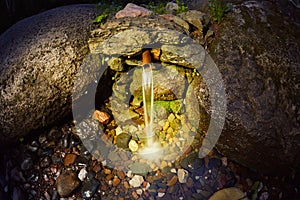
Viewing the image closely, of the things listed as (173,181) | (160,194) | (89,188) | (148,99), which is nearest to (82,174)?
(89,188)

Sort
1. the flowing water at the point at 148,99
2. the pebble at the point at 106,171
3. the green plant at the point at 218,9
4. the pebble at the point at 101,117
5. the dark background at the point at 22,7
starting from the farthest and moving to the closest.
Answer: the dark background at the point at 22,7, the pebble at the point at 101,117, the flowing water at the point at 148,99, the pebble at the point at 106,171, the green plant at the point at 218,9

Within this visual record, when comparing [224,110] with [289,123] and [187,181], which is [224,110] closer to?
[289,123]

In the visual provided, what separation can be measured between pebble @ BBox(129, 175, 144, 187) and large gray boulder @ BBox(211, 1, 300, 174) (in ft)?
3.27

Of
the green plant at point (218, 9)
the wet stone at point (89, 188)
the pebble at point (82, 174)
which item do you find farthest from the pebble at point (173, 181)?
the green plant at point (218, 9)

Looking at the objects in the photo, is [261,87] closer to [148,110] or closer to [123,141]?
[148,110]

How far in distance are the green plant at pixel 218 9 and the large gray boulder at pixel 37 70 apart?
139cm

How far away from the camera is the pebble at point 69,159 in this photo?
10.7 feet

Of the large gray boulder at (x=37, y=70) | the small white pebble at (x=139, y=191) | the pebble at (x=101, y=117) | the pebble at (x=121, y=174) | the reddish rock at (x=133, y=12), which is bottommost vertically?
the small white pebble at (x=139, y=191)

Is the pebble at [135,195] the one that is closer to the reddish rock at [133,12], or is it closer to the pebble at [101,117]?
the pebble at [101,117]

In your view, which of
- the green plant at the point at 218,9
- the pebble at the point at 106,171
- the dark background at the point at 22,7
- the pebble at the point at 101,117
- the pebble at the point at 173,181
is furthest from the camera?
the dark background at the point at 22,7

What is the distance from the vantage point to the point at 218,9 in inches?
118

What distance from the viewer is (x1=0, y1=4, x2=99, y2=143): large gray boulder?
10.0ft

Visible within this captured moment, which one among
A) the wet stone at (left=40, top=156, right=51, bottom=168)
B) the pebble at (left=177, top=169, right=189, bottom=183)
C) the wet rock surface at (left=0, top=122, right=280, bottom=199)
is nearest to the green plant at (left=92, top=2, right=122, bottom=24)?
the wet rock surface at (left=0, top=122, right=280, bottom=199)

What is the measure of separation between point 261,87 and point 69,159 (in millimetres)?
2197
